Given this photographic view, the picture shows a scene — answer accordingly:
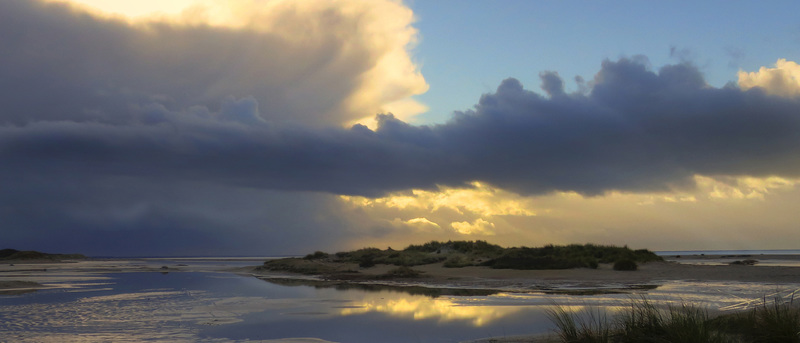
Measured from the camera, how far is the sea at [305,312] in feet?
33.0

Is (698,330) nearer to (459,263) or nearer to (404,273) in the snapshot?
(404,273)

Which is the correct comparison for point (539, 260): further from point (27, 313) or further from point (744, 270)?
point (27, 313)

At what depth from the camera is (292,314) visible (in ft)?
43.5

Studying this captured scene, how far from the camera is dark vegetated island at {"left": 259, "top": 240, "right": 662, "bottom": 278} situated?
3064 centimetres

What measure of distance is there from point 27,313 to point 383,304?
9.39 m

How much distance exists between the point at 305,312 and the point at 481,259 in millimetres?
26791

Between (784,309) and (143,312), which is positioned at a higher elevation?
(784,309)

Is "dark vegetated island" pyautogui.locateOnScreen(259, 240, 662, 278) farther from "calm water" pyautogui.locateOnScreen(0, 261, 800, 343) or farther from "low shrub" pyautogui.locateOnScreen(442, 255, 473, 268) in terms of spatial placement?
"calm water" pyautogui.locateOnScreen(0, 261, 800, 343)

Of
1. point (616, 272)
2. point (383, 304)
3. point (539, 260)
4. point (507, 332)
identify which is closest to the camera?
point (507, 332)

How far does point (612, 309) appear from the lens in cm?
1255

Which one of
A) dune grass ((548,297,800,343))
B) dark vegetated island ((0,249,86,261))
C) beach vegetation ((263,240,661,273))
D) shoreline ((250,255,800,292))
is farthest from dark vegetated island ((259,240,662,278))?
dark vegetated island ((0,249,86,261))

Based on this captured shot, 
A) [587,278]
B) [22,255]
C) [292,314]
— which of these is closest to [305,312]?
[292,314]

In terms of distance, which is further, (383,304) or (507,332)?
(383,304)

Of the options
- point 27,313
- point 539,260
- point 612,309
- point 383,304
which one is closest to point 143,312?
point 27,313
